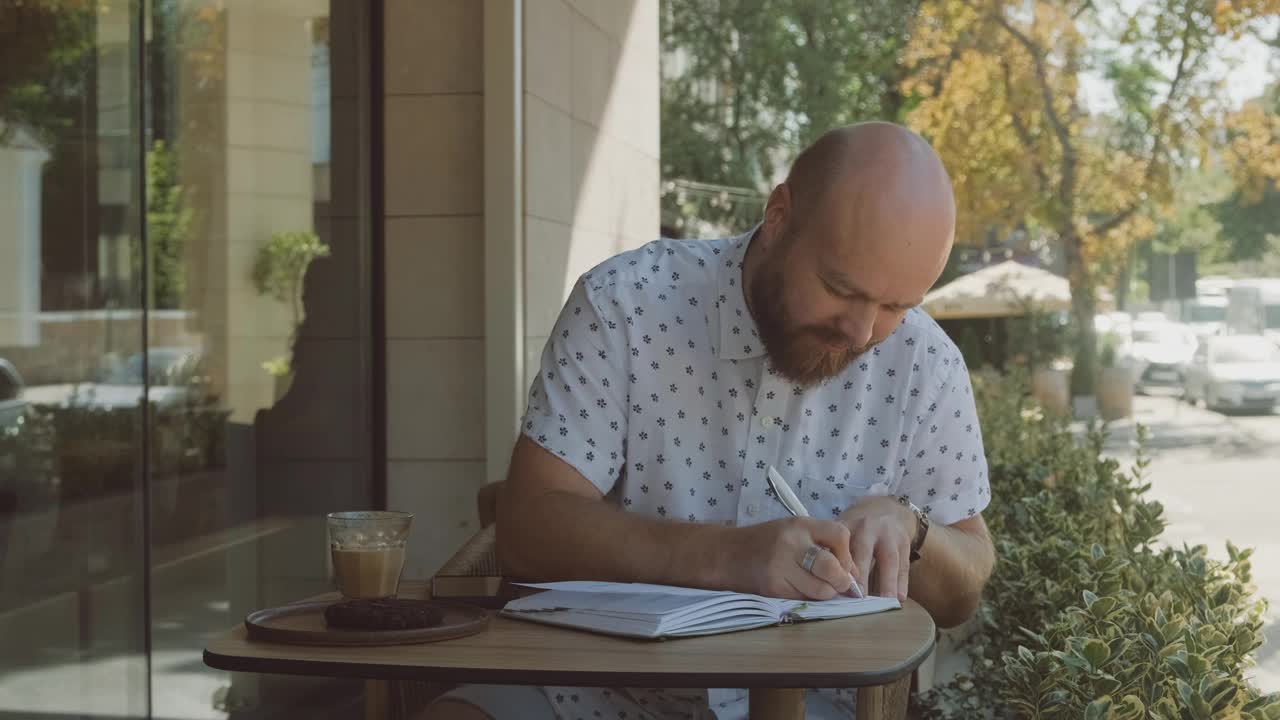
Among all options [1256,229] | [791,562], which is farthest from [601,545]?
[1256,229]

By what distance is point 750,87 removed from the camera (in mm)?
19219

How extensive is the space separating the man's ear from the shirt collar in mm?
94

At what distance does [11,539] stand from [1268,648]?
2945 millimetres

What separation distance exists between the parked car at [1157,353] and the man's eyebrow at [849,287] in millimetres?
4248

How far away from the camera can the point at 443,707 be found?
1.78m

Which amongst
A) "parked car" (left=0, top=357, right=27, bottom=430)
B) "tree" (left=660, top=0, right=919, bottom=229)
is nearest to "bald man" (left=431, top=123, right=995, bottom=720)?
"parked car" (left=0, top=357, right=27, bottom=430)

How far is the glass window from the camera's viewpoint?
306cm

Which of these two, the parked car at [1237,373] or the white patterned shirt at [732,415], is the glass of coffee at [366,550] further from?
the parked car at [1237,373]

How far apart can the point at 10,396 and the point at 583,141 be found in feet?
7.41

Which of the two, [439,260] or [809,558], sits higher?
[439,260]

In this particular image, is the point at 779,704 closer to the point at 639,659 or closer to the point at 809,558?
the point at 639,659

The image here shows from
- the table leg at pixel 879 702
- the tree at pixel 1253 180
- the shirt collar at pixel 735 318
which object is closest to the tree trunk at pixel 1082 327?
the tree at pixel 1253 180

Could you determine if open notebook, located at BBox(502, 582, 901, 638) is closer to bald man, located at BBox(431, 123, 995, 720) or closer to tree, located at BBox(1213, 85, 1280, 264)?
bald man, located at BBox(431, 123, 995, 720)

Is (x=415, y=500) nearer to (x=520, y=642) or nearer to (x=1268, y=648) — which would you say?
(x=1268, y=648)
